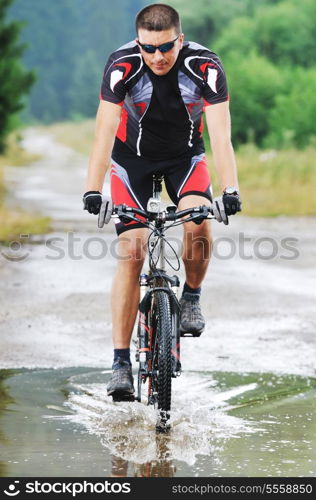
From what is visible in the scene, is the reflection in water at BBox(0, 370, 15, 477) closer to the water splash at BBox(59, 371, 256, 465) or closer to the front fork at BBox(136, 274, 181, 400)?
the water splash at BBox(59, 371, 256, 465)

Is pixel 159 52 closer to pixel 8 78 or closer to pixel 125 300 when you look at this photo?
pixel 125 300

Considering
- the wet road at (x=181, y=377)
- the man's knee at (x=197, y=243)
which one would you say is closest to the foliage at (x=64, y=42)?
the wet road at (x=181, y=377)

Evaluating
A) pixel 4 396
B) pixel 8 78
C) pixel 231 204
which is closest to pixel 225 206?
pixel 231 204

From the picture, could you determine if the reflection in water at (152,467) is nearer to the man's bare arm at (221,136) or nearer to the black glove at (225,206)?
the black glove at (225,206)

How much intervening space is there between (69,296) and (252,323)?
2080 mm

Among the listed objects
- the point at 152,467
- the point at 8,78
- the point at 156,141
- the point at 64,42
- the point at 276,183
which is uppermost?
the point at 64,42

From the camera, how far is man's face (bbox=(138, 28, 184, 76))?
5.60 metres

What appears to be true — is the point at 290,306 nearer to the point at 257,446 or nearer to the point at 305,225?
the point at 257,446

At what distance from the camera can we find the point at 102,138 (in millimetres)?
5867

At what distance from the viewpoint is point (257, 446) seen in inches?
218

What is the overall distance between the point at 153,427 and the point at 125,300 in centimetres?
76

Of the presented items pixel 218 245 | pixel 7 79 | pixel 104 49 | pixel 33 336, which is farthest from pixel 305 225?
pixel 104 49

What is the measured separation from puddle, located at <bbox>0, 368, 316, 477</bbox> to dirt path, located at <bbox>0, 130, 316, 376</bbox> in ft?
1.70

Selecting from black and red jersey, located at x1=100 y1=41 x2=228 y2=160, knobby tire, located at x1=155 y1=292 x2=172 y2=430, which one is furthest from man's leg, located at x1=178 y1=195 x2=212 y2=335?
knobby tire, located at x1=155 y1=292 x2=172 y2=430
